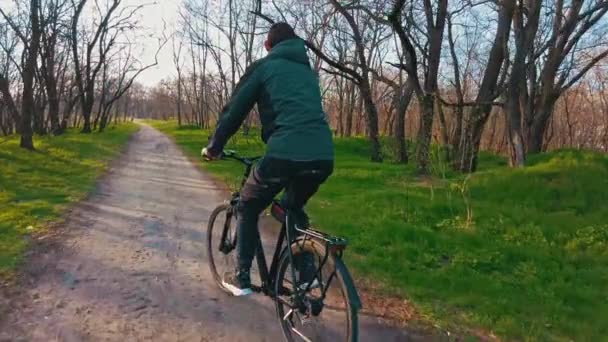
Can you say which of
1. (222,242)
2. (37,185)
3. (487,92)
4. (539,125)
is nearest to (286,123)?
(222,242)

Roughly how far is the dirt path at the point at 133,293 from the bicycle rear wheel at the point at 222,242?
0.51 ft

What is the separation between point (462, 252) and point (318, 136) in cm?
325

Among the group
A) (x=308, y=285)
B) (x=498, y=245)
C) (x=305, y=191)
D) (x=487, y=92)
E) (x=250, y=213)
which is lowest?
(x=498, y=245)

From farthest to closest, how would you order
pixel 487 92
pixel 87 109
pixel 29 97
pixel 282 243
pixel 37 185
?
pixel 87 109 < pixel 29 97 < pixel 487 92 < pixel 37 185 < pixel 282 243

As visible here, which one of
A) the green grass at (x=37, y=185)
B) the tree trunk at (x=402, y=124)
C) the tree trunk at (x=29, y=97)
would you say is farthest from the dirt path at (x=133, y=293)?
the tree trunk at (x=29, y=97)

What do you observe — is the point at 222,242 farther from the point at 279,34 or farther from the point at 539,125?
the point at 539,125

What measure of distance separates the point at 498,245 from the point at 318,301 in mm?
3553

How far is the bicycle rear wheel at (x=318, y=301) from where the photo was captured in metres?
3.05

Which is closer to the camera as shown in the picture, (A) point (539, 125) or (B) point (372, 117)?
(A) point (539, 125)

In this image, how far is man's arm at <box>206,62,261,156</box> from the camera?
3.37 metres

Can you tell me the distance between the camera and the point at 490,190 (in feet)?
29.6

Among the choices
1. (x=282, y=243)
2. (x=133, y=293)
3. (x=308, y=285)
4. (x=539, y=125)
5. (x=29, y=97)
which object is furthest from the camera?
(x=29, y=97)

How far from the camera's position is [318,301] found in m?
3.30

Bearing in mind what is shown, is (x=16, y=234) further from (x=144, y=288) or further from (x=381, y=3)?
(x=381, y=3)
